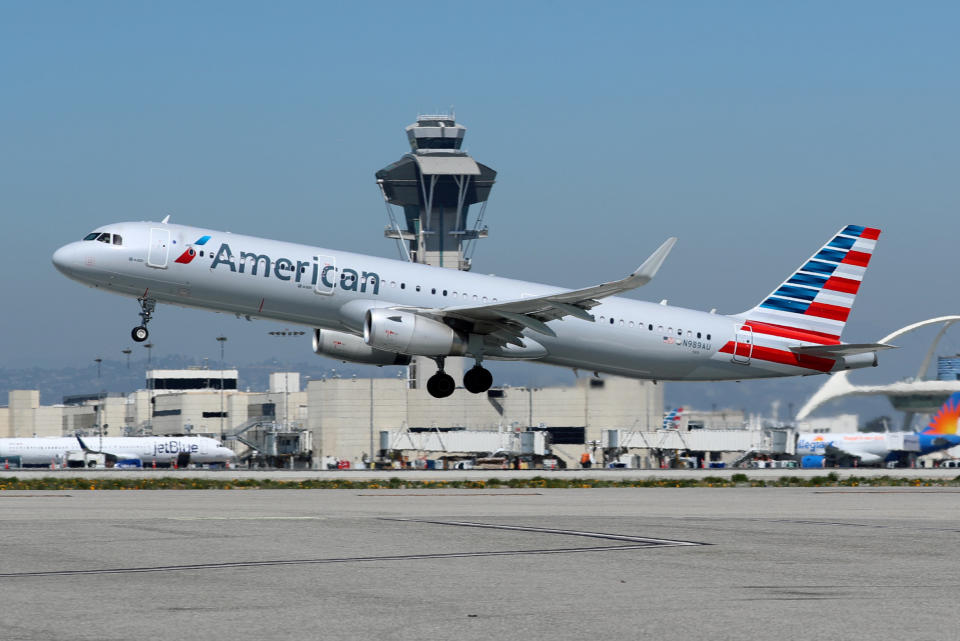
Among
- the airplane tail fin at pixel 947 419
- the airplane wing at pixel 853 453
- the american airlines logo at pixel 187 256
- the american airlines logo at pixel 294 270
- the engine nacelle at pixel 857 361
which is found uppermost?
the american airlines logo at pixel 187 256

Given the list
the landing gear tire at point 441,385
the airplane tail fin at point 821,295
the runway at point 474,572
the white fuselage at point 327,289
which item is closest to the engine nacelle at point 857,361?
the airplane tail fin at point 821,295

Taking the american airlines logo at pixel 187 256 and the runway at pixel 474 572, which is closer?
the runway at pixel 474 572

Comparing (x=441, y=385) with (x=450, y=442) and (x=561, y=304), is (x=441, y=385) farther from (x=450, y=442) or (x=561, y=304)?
(x=450, y=442)

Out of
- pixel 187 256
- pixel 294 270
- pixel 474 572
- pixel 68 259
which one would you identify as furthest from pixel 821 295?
pixel 474 572

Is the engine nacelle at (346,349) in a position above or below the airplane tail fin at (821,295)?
below

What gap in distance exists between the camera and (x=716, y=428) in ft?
338

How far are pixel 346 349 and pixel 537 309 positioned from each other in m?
7.68

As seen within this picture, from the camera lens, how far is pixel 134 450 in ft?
390

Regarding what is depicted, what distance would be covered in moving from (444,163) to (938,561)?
18465cm

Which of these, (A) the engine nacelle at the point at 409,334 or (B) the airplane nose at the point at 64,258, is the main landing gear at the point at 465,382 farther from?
(B) the airplane nose at the point at 64,258

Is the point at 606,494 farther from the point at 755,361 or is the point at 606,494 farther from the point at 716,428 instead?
the point at 716,428

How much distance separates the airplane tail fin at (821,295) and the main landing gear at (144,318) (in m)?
22.8

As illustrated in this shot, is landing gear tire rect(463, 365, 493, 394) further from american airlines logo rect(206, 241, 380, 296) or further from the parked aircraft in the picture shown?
the parked aircraft

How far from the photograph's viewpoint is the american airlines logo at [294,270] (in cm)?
4044
